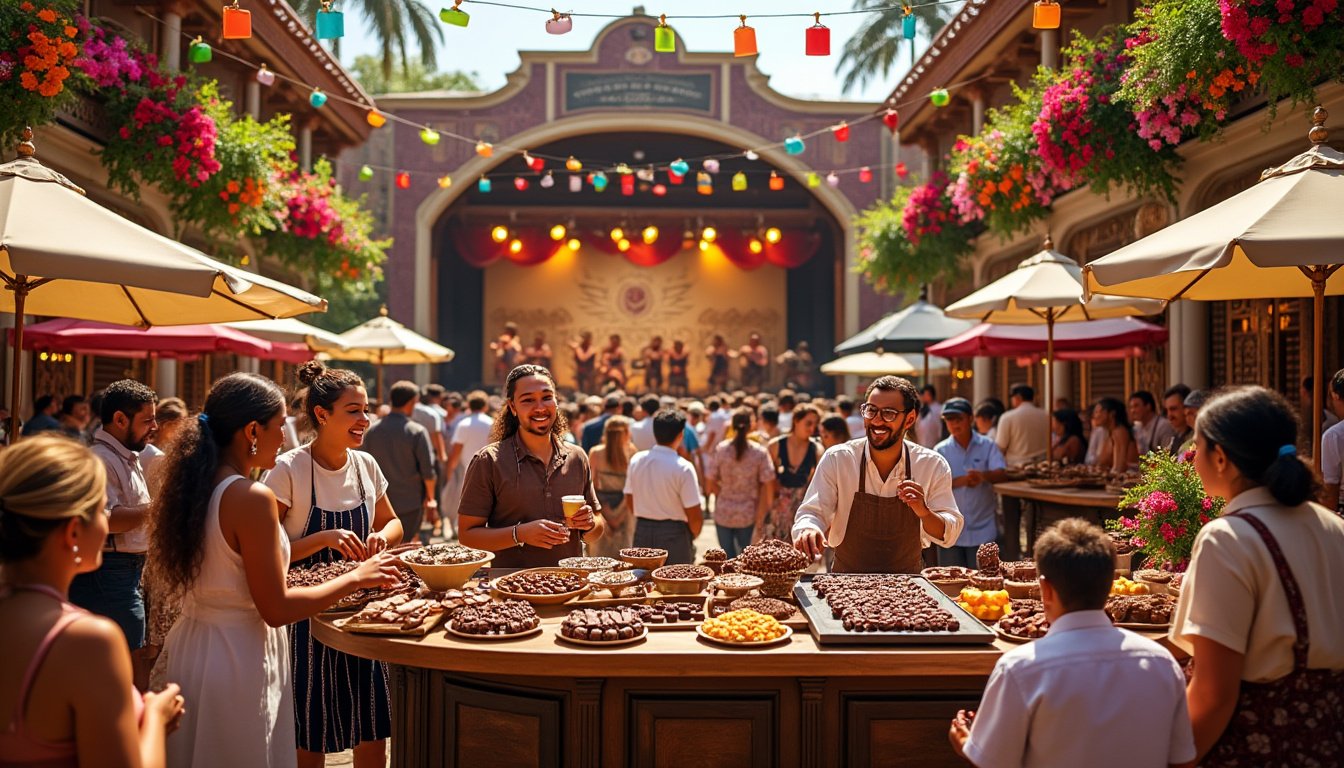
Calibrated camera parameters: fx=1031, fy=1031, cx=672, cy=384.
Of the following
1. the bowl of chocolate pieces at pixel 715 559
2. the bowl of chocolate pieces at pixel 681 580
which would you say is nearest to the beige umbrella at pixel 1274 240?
the bowl of chocolate pieces at pixel 715 559

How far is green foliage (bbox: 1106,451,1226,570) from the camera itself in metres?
3.94

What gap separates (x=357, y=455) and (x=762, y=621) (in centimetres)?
179

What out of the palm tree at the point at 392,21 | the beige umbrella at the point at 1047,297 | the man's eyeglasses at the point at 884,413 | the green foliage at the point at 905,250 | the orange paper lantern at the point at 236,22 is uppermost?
the palm tree at the point at 392,21

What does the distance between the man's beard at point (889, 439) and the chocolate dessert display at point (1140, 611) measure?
112 cm

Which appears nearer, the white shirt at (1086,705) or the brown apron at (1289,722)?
the white shirt at (1086,705)

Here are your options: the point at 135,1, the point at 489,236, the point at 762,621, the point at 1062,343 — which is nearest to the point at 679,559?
the point at 762,621

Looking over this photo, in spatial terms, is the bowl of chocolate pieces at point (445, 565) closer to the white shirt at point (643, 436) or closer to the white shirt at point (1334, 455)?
the white shirt at point (1334, 455)

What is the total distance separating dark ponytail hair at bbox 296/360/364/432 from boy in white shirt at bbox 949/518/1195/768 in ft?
8.53

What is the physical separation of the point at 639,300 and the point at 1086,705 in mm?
26492

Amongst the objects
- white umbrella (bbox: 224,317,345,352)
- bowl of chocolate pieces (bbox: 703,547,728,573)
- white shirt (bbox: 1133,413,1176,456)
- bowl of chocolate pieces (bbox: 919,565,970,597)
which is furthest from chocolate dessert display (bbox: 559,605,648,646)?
white umbrella (bbox: 224,317,345,352)

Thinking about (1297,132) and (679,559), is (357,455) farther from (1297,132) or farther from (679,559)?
(1297,132)

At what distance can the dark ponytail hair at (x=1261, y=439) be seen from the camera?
90.6 inches

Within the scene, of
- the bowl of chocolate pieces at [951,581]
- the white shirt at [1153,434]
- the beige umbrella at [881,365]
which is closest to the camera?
the bowl of chocolate pieces at [951,581]

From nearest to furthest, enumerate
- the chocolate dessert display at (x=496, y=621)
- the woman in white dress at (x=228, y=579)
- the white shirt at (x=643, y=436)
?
1. the woman in white dress at (x=228, y=579)
2. the chocolate dessert display at (x=496, y=621)
3. the white shirt at (x=643, y=436)
